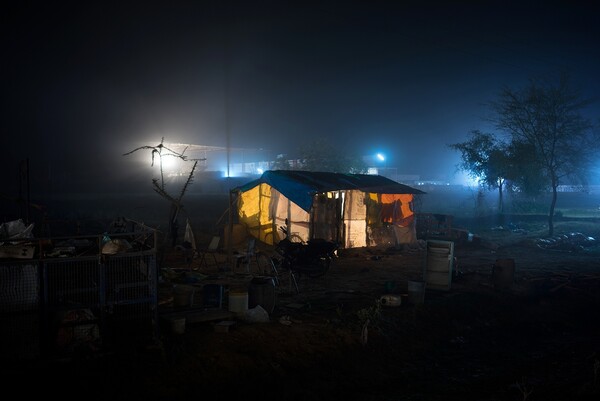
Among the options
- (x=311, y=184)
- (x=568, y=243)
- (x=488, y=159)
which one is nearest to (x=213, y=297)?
(x=311, y=184)

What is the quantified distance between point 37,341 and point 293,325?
3.99 metres

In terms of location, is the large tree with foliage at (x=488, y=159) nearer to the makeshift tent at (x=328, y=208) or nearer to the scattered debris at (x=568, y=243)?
the scattered debris at (x=568, y=243)

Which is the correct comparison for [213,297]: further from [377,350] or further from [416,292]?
[416,292]

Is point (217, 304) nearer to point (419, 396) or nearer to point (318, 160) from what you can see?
point (419, 396)

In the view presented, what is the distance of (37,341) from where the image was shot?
5.51 meters

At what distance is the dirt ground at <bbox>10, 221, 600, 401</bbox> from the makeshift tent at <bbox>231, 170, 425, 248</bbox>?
14.5ft

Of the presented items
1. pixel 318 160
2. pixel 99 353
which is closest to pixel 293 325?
pixel 99 353

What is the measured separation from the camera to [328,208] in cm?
1667

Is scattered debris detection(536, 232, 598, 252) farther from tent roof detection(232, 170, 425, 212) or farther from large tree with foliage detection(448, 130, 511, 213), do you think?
large tree with foliage detection(448, 130, 511, 213)

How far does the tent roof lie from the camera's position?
14727 mm

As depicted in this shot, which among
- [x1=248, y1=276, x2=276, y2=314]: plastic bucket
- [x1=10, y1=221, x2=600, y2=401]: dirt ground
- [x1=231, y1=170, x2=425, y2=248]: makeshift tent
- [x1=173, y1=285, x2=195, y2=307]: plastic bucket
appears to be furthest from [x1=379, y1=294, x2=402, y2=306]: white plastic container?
[x1=231, y1=170, x2=425, y2=248]: makeshift tent

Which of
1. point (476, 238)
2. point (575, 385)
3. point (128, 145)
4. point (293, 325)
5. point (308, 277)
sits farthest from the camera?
point (128, 145)

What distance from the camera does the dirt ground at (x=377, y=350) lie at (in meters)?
5.89

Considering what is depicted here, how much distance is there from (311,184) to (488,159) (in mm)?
19970
